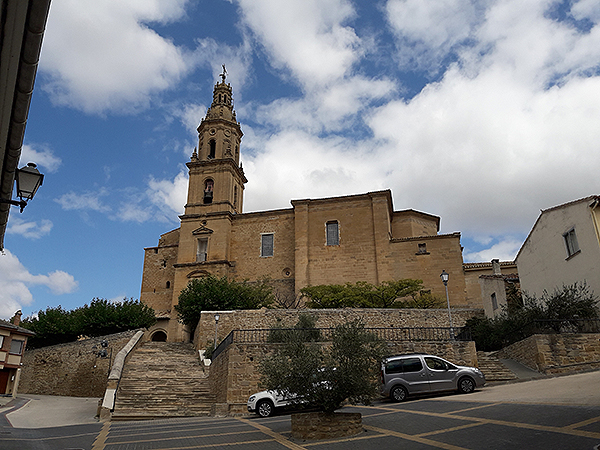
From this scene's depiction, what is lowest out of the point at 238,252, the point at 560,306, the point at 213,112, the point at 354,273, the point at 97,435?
the point at 97,435

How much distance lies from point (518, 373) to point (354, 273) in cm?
1883

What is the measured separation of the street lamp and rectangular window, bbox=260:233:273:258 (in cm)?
3028

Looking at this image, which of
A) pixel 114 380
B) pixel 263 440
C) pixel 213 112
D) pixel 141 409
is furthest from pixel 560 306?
pixel 213 112

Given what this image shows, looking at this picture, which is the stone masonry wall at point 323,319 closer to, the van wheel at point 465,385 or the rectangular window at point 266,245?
the van wheel at point 465,385

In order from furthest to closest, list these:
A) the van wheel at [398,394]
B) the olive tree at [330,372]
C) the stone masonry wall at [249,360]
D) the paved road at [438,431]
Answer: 1. the stone masonry wall at [249,360]
2. the van wheel at [398,394]
3. the olive tree at [330,372]
4. the paved road at [438,431]

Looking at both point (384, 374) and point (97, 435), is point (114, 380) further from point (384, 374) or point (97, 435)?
point (384, 374)

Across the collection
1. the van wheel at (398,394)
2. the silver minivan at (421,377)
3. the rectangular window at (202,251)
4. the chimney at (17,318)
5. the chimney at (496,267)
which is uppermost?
the rectangular window at (202,251)

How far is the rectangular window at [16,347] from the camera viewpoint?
82.3 feet

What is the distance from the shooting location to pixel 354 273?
33.2m

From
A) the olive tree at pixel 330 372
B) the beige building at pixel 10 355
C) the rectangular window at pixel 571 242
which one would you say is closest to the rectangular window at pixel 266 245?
the beige building at pixel 10 355

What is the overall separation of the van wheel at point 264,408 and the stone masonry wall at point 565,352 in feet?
28.6

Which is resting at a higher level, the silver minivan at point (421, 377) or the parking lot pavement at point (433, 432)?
the silver minivan at point (421, 377)

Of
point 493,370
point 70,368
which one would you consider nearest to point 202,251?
point 70,368

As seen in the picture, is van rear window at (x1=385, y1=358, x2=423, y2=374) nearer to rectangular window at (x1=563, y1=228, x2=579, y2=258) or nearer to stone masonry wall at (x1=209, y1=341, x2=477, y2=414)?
stone masonry wall at (x1=209, y1=341, x2=477, y2=414)
